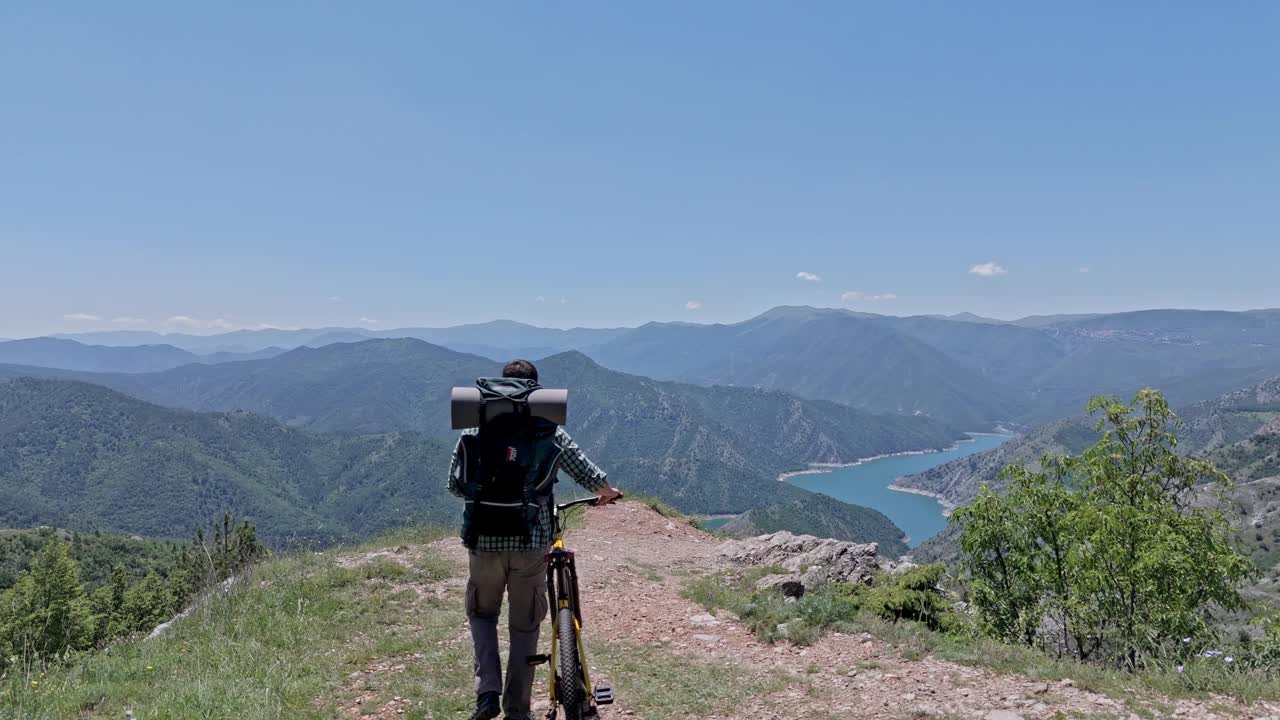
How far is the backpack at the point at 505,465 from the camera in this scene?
4516mm

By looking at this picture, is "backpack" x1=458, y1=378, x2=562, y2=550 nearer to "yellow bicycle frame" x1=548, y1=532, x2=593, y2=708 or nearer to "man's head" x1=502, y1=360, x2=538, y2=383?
"man's head" x1=502, y1=360, x2=538, y2=383

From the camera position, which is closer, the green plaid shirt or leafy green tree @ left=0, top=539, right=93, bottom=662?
the green plaid shirt

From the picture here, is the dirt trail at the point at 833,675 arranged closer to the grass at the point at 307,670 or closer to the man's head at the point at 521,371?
the grass at the point at 307,670

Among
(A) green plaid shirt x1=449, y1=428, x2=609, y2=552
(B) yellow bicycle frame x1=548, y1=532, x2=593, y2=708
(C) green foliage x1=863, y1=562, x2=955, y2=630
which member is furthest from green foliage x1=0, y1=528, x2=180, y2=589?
(B) yellow bicycle frame x1=548, y1=532, x2=593, y2=708

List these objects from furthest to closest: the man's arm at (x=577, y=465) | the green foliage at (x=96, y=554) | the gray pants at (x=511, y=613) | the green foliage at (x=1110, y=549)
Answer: the green foliage at (x=96, y=554) < the green foliage at (x=1110, y=549) < the man's arm at (x=577, y=465) < the gray pants at (x=511, y=613)

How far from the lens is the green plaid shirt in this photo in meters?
4.61

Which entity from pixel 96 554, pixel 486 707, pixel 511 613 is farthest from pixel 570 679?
pixel 96 554

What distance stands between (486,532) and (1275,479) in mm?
126141

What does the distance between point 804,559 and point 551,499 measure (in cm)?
802

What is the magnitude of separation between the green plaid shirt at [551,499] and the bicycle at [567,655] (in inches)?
3.7

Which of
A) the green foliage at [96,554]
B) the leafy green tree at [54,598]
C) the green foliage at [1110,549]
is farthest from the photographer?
the green foliage at [96,554]

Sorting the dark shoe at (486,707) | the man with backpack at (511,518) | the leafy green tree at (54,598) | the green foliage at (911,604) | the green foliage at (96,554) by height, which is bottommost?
the green foliage at (96,554)

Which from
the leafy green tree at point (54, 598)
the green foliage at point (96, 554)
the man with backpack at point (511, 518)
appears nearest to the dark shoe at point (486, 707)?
the man with backpack at point (511, 518)

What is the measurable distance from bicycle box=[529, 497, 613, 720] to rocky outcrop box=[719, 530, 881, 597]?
5742 millimetres
